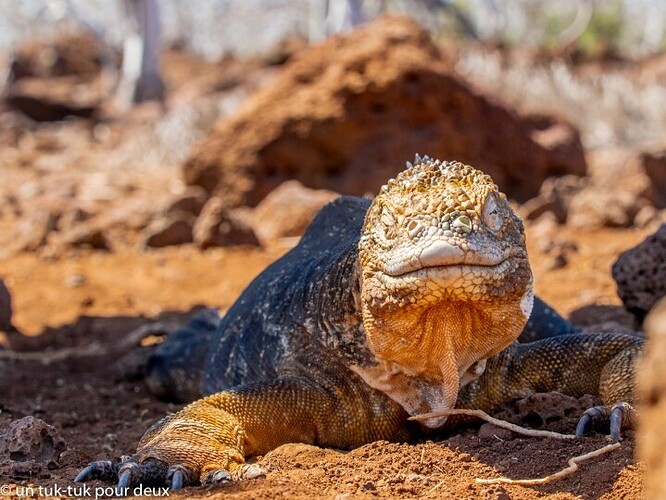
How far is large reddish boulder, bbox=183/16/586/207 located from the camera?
12.8 metres

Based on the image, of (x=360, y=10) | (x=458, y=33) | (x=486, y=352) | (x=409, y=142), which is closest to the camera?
(x=486, y=352)

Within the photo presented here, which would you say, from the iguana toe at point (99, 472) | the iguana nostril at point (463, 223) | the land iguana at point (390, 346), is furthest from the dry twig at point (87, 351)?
the iguana nostril at point (463, 223)

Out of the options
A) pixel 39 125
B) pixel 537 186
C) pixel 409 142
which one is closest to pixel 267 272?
pixel 409 142

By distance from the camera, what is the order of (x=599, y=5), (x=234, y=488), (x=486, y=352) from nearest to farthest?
(x=234, y=488)
(x=486, y=352)
(x=599, y=5)

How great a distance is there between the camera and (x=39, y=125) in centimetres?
2672

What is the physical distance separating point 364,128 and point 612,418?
29.9 feet

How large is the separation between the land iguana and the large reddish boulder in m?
7.37

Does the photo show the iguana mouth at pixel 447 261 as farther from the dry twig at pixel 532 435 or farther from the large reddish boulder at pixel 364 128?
the large reddish boulder at pixel 364 128

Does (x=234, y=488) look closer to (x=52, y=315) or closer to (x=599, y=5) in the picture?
(x=52, y=315)

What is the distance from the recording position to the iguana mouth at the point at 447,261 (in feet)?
11.8

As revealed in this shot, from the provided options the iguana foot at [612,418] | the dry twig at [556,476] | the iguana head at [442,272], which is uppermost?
the iguana head at [442,272]

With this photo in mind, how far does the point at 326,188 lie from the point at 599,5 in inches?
1488

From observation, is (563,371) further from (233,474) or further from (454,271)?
(233,474)

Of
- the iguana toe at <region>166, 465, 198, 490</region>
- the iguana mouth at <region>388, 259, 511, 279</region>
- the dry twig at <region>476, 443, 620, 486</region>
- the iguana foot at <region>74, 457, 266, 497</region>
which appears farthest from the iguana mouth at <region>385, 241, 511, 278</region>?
the iguana toe at <region>166, 465, 198, 490</region>
